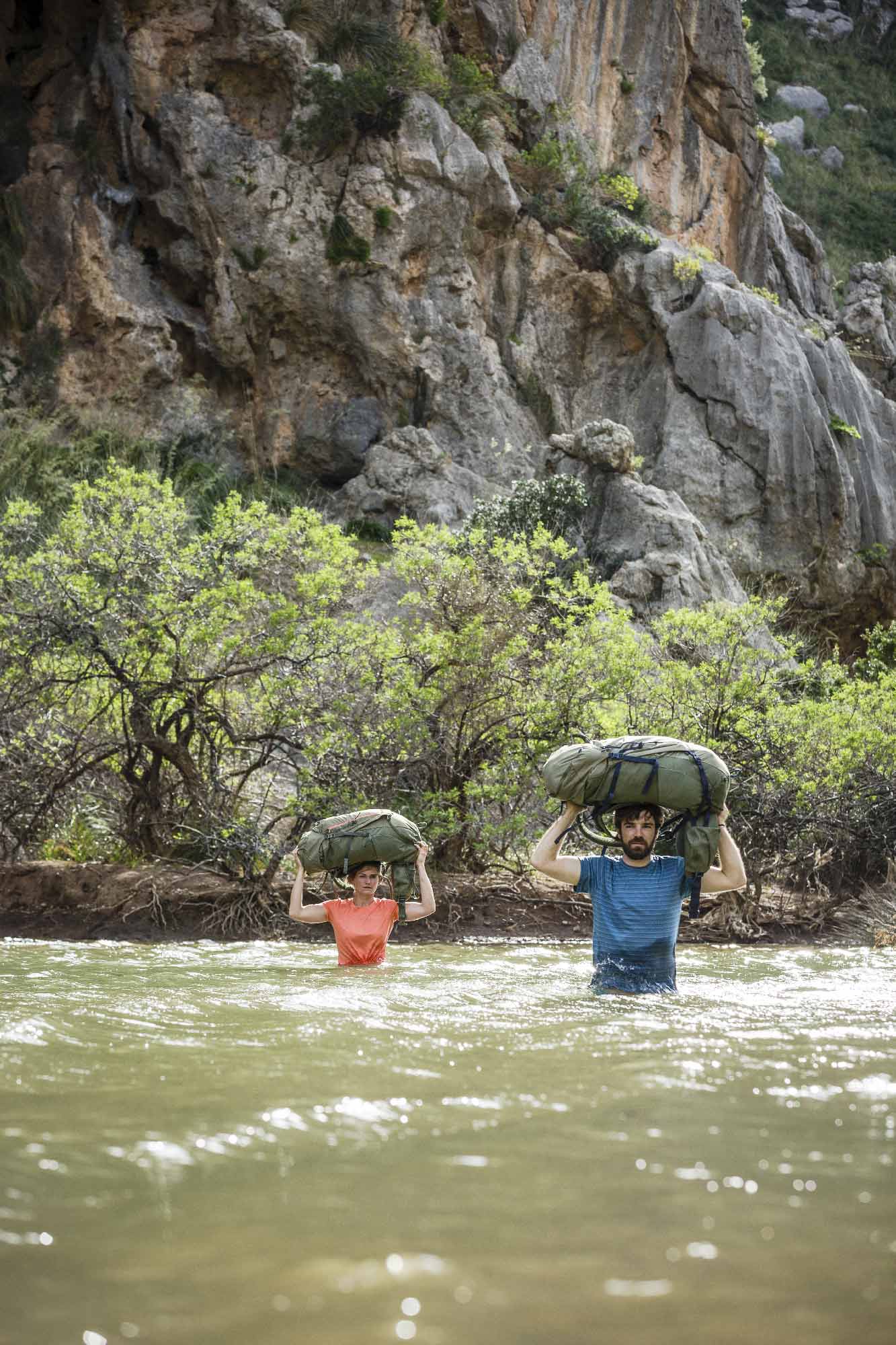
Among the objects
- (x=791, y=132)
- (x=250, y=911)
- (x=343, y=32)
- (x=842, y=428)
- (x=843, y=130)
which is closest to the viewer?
(x=250, y=911)

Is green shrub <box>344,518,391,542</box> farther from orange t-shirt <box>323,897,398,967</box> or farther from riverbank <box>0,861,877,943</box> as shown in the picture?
orange t-shirt <box>323,897,398,967</box>

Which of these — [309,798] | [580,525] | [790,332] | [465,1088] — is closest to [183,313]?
[580,525]

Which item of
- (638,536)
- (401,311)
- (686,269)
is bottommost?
(638,536)

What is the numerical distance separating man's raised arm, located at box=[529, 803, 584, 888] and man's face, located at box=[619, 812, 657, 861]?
27 centimetres

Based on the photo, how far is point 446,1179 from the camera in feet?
8.24

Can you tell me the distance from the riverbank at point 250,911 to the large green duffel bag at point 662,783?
14.5 ft

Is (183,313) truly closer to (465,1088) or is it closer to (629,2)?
(629,2)

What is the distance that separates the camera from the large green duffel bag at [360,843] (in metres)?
7.56

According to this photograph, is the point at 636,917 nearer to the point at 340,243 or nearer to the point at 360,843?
the point at 360,843

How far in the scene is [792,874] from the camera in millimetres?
11555

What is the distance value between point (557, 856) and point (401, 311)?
2208 cm

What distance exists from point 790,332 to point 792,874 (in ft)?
72.8

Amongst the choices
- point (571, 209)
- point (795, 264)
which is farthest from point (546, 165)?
point (795, 264)

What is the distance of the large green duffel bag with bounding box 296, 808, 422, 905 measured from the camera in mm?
7562
